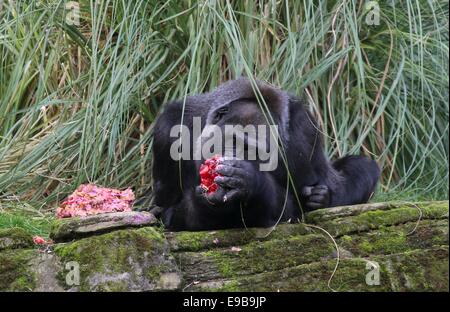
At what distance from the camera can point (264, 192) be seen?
4035 mm

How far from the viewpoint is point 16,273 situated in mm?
3375

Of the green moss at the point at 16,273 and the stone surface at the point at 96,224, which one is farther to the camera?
the stone surface at the point at 96,224

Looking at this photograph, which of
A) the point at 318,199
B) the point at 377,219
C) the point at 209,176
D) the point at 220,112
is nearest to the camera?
the point at 209,176

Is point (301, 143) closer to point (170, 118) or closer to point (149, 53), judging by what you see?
point (170, 118)

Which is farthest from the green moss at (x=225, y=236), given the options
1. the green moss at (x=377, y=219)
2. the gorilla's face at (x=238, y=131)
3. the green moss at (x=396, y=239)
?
the gorilla's face at (x=238, y=131)

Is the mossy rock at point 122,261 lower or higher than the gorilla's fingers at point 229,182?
lower

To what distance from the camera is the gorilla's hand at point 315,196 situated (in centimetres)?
458

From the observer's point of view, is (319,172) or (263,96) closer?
(263,96)

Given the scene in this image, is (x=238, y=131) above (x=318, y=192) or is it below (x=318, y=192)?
above

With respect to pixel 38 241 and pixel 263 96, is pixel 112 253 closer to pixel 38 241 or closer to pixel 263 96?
pixel 38 241

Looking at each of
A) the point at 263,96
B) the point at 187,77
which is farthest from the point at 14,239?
the point at 187,77

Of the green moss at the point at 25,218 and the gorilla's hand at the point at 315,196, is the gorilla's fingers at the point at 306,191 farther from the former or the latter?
the green moss at the point at 25,218

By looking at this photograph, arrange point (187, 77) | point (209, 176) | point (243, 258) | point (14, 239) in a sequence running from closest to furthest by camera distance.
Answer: point (14, 239) → point (243, 258) → point (209, 176) → point (187, 77)

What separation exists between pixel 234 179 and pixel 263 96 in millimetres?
782
